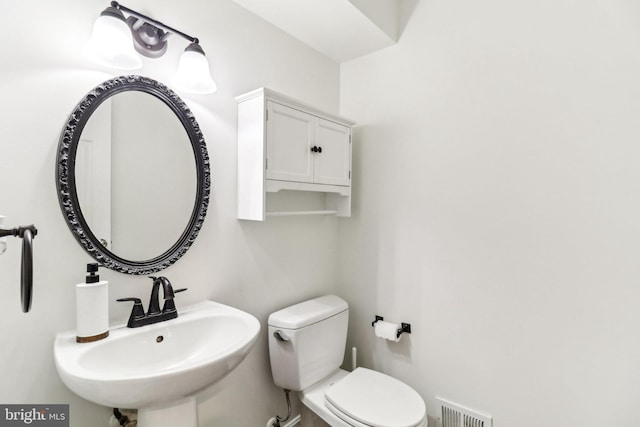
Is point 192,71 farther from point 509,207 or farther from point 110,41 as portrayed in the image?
point 509,207

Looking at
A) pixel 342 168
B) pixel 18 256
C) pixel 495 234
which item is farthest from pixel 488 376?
pixel 18 256

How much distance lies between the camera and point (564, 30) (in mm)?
1330

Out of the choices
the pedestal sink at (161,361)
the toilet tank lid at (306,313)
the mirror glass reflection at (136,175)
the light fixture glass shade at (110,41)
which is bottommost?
the toilet tank lid at (306,313)

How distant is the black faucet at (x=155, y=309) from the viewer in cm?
107

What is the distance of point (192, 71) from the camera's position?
1201 mm

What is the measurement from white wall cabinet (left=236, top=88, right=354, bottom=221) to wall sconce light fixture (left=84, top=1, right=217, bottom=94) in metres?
0.23

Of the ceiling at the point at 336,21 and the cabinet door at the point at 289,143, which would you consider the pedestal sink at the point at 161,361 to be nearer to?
the cabinet door at the point at 289,143

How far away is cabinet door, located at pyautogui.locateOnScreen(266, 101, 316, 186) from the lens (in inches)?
55.6

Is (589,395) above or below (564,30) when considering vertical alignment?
below

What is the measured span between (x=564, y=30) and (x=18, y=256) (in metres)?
2.19

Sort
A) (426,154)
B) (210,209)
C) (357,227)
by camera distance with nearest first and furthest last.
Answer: (210,209) < (426,154) < (357,227)

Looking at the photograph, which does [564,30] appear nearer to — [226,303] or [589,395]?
[589,395]

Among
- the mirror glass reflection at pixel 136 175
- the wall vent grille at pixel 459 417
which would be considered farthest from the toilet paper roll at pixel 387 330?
the mirror glass reflection at pixel 136 175

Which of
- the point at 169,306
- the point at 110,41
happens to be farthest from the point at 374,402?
the point at 110,41
